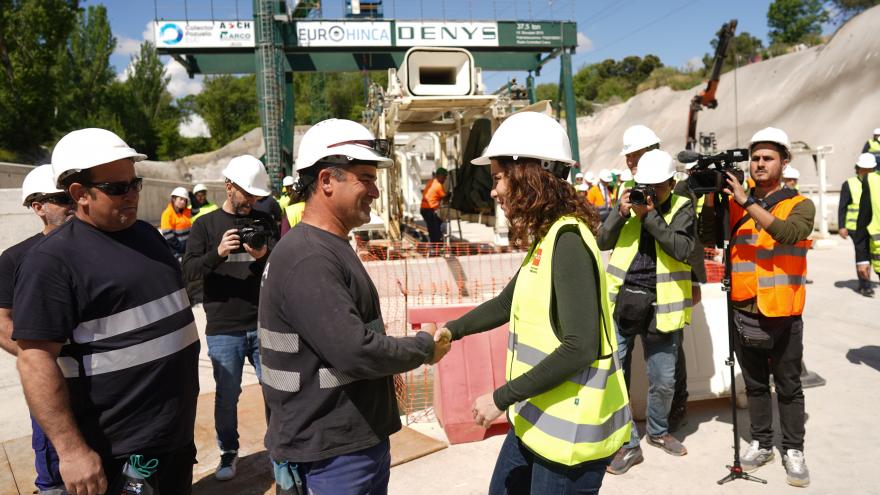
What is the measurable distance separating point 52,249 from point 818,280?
37.4 feet

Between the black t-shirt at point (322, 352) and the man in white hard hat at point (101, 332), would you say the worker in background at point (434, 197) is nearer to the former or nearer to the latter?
the man in white hard hat at point (101, 332)

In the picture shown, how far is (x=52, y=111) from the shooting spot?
4044 cm

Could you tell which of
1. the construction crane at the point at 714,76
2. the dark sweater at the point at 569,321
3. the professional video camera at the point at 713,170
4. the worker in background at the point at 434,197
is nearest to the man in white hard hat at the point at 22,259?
the dark sweater at the point at 569,321

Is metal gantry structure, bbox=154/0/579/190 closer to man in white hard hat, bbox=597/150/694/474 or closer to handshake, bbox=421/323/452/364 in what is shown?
man in white hard hat, bbox=597/150/694/474

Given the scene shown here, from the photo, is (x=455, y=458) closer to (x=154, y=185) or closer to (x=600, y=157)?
(x=154, y=185)

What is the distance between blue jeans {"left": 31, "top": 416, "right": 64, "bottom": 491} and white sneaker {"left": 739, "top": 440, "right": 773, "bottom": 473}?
13.3 ft

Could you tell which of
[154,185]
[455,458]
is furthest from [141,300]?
[154,185]

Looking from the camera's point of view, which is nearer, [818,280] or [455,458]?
[455,458]

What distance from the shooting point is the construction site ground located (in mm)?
3878

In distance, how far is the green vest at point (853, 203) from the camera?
7629 millimetres

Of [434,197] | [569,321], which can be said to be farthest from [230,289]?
[434,197]

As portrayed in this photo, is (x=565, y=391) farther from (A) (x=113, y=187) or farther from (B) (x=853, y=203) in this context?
(B) (x=853, y=203)

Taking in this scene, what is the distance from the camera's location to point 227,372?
402 centimetres

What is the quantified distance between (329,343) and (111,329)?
0.96m
